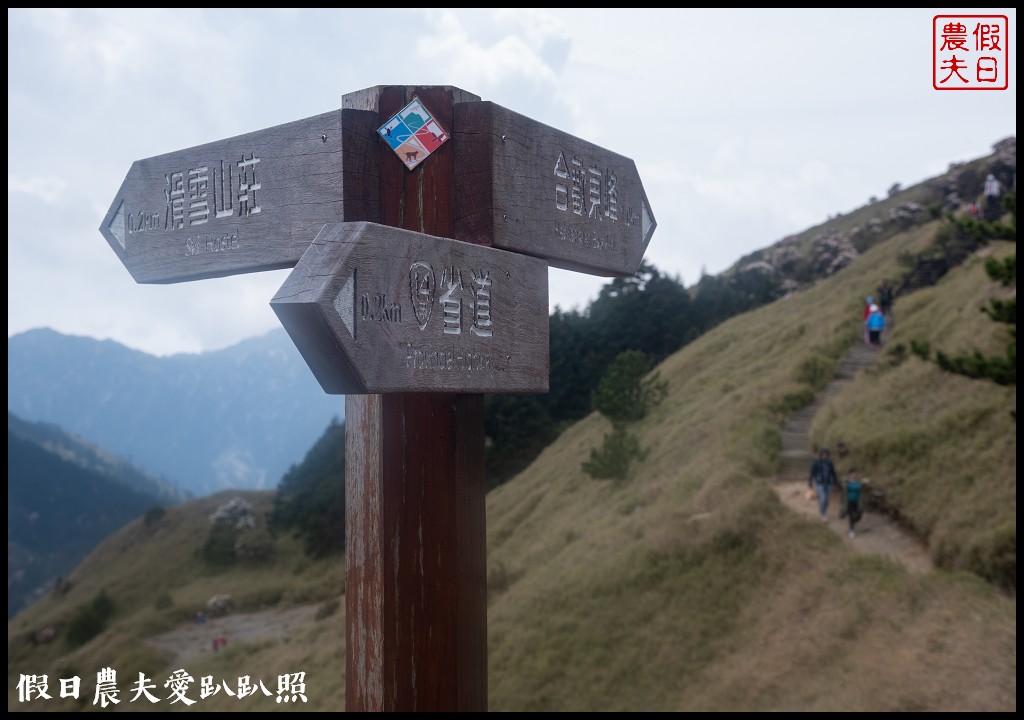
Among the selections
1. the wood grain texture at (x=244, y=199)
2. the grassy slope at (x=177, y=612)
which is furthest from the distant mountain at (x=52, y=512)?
the wood grain texture at (x=244, y=199)

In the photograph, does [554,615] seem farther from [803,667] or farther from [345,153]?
[345,153]

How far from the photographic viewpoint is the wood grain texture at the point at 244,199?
6.41 ft

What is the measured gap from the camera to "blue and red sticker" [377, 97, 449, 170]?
1.98 metres

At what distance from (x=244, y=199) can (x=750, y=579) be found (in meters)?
11.6

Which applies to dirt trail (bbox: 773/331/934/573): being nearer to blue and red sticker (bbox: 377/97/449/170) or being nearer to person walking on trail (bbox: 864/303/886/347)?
person walking on trail (bbox: 864/303/886/347)

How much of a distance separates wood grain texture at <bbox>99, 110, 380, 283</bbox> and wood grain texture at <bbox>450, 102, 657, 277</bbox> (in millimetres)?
251

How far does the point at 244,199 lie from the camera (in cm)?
212

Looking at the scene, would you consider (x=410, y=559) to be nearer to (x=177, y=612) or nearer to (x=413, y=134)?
(x=413, y=134)

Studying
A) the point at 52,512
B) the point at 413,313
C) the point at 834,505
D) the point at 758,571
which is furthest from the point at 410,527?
the point at 52,512

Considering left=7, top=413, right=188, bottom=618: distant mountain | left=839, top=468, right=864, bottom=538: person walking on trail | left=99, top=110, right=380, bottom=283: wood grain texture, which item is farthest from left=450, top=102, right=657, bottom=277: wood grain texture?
left=7, top=413, right=188, bottom=618: distant mountain

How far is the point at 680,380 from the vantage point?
88.0 ft

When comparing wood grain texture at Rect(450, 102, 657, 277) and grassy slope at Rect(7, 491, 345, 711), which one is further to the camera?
grassy slope at Rect(7, 491, 345, 711)

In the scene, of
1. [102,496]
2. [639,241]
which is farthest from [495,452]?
[102,496]

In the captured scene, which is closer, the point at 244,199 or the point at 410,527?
the point at 410,527
